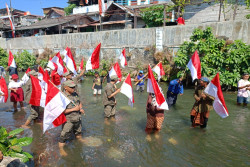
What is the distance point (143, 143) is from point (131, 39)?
10539 millimetres

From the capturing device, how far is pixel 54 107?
4.24 meters

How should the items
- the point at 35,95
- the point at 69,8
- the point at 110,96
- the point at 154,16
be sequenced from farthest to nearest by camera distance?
the point at 69,8 < the point at 154,16 < the point at 110,96 < the point at 35,95

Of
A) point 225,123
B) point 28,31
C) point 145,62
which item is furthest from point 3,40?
point 225,123

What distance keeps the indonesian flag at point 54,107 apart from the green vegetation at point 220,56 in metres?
7.53

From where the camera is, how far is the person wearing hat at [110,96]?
5.97 meters

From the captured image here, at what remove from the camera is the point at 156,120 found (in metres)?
5.09

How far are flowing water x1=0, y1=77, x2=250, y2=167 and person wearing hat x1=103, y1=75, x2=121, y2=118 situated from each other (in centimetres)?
34

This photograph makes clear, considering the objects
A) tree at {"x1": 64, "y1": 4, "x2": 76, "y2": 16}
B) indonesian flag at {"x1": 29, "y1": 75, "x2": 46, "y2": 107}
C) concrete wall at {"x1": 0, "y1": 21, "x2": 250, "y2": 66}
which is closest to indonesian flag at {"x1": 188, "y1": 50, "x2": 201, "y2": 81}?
indonesian flag at {"x1": 29, "y1": 75, "x2": 46, "y2": 107}

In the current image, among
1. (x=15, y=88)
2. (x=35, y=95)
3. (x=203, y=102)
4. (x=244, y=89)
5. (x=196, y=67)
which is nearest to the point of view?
(x=203, y=102)

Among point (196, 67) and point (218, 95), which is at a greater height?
point (196, 67)

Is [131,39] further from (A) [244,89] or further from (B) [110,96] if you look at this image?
(B) [110,96]

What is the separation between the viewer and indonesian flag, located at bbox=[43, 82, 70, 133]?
4.22m

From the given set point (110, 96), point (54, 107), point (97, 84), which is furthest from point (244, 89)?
point (54, 107)

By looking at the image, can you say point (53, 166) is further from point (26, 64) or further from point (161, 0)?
point (161, 0)
